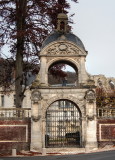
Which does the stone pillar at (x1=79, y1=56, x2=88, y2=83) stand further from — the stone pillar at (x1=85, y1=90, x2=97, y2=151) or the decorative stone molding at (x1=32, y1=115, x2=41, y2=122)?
the decorative stone molding at (x1=32, y1=115, x2=41, y2=122)

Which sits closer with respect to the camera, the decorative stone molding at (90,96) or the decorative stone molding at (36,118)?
the decorative stone molding at (36,118)

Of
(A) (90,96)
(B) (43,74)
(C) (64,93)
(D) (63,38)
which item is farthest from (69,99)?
(D) (63,38)

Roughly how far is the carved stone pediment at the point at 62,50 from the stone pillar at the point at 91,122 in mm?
2986

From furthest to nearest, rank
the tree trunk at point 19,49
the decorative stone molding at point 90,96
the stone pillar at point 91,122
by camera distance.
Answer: the tree trunk at point 19,49
the decorative stone molding at point 90,96
the stone pillar at point 91,122

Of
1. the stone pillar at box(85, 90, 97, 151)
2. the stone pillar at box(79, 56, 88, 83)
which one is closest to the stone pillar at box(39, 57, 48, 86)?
the stone pillar at box(79, 56, 88, 83)

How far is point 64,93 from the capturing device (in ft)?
70.0

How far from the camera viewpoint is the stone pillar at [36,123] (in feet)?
67.2

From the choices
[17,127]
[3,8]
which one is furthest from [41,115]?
[3,8]

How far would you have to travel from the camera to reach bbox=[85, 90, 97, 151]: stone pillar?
67.7 feet

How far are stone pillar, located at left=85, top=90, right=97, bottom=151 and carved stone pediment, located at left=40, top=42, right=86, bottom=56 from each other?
118 inches

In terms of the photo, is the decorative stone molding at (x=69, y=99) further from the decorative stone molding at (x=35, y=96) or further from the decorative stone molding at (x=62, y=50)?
the decorative stone molding at (x=62, y=50)

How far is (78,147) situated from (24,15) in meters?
11.3

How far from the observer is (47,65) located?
2189 centimetres

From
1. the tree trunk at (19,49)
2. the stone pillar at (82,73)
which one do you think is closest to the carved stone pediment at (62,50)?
the stone pillar at (82,73)
